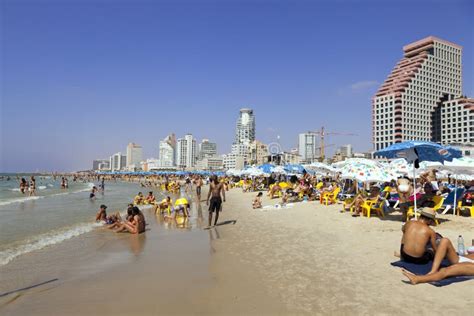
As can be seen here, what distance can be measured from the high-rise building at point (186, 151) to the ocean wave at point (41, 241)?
173164 mm

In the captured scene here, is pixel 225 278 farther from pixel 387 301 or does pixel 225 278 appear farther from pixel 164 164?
pixel 164 164

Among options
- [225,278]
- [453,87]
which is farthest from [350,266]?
[453,87]

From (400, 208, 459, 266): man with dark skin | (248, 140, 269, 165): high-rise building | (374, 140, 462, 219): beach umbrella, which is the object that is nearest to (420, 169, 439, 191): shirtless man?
(374, 140, 462, 219): beach umbrella

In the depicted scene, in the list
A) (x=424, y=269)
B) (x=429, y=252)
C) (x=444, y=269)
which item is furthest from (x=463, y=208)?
(x=444, y=269)

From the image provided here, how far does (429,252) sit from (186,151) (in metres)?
182

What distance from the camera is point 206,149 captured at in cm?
19050

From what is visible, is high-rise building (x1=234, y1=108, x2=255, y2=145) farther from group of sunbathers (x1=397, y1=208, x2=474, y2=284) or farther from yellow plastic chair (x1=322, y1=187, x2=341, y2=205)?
group of sunbathers (x1=397, y1=208, x2=474, y2=284)

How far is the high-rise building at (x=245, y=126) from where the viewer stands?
182m

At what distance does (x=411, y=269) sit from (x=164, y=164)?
586 feet

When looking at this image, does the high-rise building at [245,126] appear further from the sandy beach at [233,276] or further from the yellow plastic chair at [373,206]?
the sandy beach at [233,276]

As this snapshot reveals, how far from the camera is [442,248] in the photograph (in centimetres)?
371

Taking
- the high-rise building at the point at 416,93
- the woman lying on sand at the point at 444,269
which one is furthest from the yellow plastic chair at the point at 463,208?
the high-rise building at the point at 416,93

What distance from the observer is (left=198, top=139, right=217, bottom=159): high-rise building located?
7382 inches

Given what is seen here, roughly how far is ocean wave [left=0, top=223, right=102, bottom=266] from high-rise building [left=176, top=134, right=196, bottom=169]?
173164 mm
